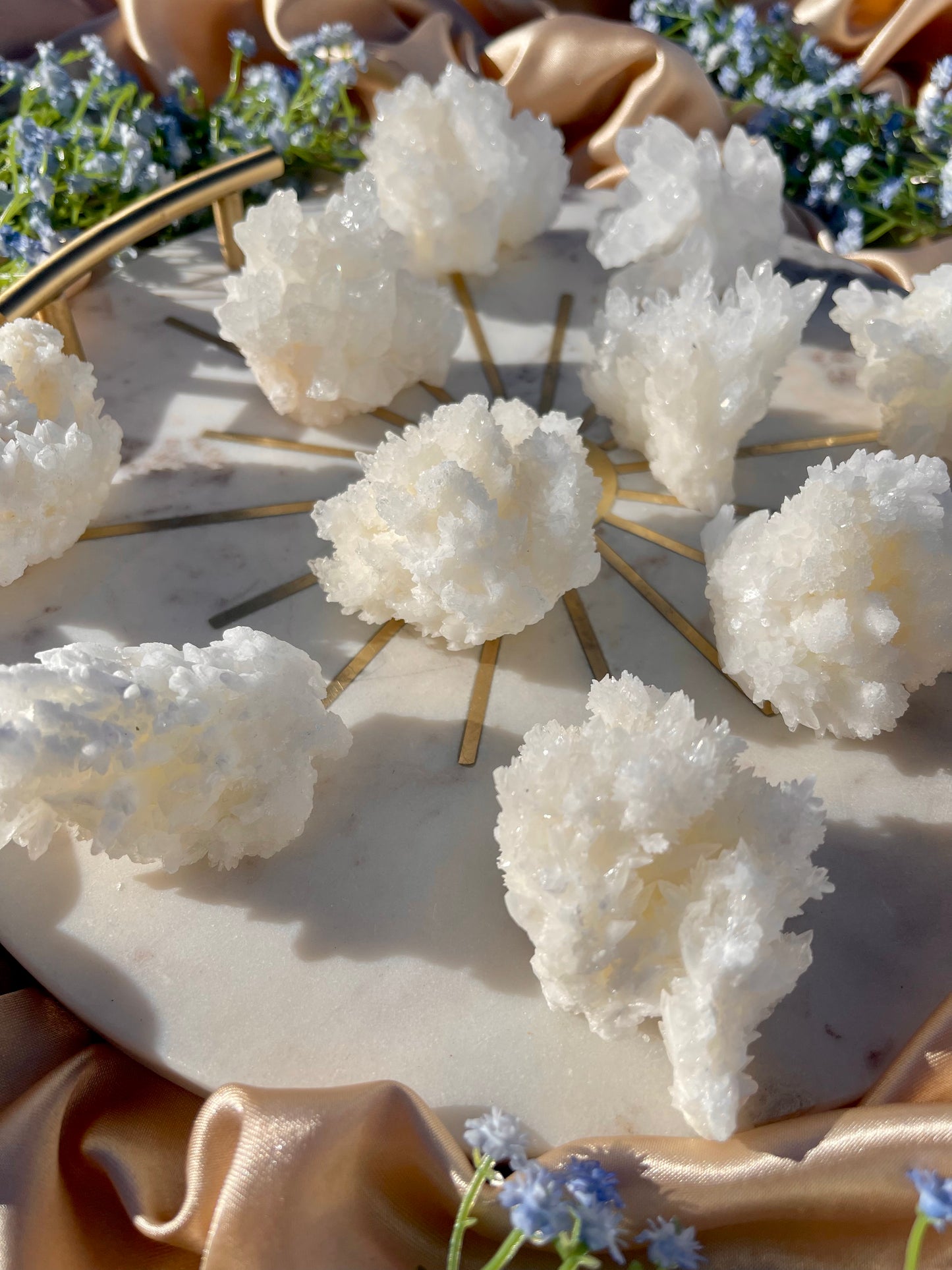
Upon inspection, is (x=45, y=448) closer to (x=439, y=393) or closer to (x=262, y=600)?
(x=262, y=600)

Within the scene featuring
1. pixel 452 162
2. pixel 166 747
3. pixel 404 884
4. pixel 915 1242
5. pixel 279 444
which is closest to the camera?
pixel 915 1242

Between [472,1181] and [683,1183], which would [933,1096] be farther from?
[472,1181]

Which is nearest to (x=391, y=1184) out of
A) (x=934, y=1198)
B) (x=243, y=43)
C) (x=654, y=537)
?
(x=934, y=1198)

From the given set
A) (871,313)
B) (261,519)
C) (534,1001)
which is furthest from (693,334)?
(534,1001)

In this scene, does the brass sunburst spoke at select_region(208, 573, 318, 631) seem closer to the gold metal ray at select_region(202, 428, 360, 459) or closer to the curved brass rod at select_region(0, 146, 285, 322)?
the gold metal ray at select_region(202, 428, 360, 459)

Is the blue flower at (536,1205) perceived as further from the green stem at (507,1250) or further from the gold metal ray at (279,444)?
the gold metal ray at (279,444)

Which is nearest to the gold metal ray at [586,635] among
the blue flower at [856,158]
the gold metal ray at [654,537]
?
the gold metal ray at [654,537]
